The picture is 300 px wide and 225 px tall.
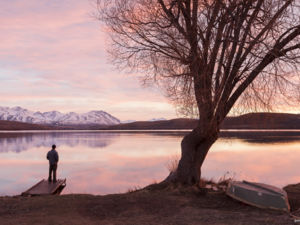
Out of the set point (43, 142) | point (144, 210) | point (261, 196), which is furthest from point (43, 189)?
point (43, 142)

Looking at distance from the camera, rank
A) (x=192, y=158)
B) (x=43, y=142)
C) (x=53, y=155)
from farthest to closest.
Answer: (x=43, y=142) → (x=53, y=155) → (x=192, y=158)

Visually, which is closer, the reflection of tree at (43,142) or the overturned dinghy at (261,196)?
the overturned dinghy at (261,196)

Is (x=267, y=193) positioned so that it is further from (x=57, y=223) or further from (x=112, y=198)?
(x=57, y=223)

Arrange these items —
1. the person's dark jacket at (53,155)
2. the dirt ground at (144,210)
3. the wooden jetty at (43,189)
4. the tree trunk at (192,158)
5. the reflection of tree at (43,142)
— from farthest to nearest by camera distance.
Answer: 1. the reflection of tree at (43,142)
2. the person's dark jacket at (53,155)
3. the wooden jetty at (43,189)
4. the tree trunk at (192,158)
5. the dirt ground at (144,210)

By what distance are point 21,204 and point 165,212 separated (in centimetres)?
436

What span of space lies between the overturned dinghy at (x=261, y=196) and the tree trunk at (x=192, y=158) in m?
1.97

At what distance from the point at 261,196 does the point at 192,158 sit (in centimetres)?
314

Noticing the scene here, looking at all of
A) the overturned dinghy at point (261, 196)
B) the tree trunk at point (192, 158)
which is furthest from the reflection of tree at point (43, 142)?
the overturned dinghy at point (261, 196)

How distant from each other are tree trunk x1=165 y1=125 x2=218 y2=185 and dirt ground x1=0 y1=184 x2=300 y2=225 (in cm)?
80

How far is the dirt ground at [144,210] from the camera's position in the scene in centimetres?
794

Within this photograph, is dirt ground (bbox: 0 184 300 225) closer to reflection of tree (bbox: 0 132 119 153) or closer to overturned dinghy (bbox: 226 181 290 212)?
overturned dinghy (bbox: 226 181 290 212)

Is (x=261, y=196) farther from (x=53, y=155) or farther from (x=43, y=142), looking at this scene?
(x=43, y=142)

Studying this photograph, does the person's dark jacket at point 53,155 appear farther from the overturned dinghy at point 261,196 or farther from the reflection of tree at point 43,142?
the reflection of tree at point 43,142

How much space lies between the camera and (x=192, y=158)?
467 inches
